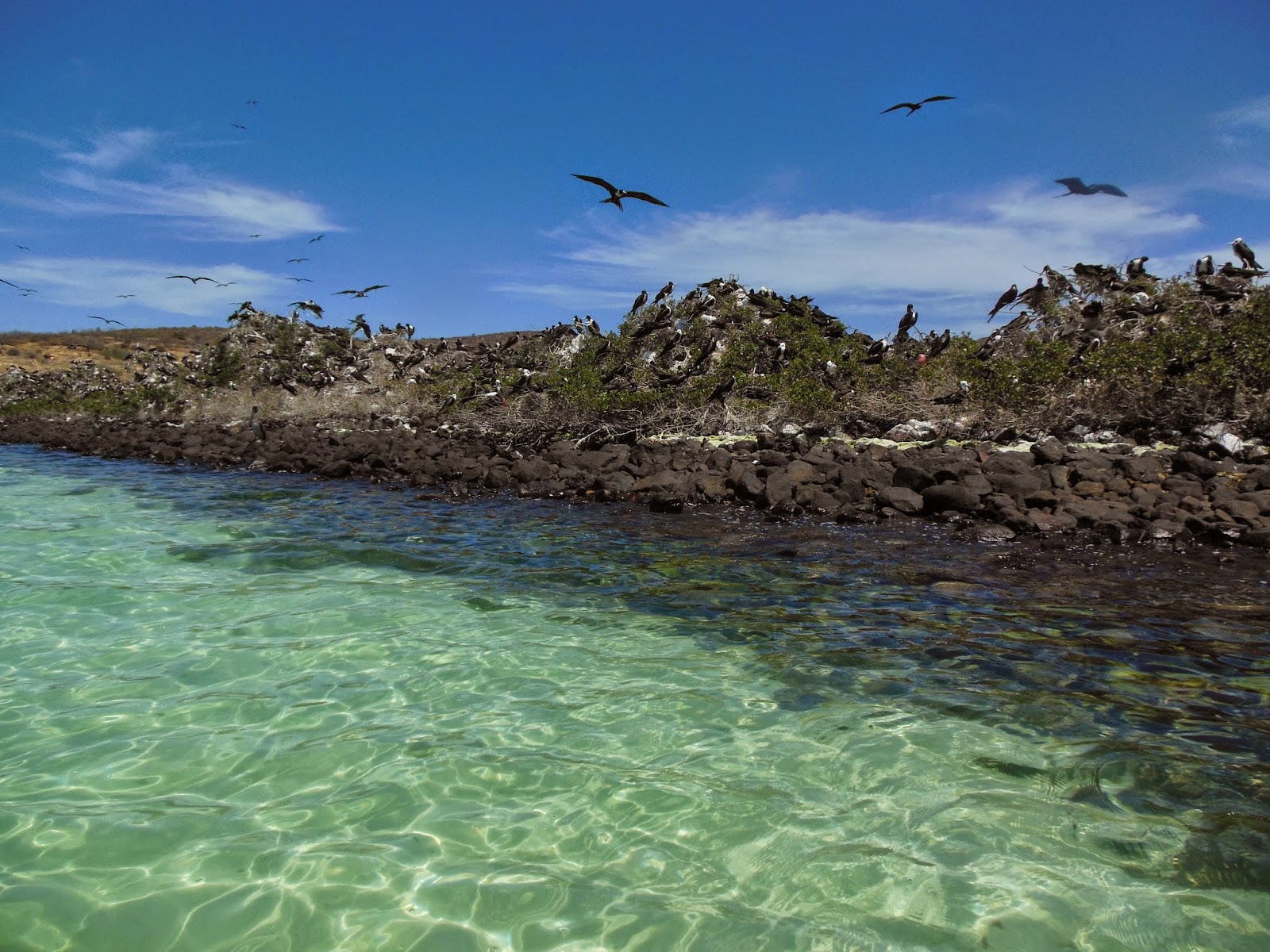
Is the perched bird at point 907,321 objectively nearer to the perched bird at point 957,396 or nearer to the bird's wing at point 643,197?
the perched bird at point 957,396

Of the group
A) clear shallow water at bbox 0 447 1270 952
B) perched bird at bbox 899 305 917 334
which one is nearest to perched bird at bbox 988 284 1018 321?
perched bird at bbox 899 305 917 334

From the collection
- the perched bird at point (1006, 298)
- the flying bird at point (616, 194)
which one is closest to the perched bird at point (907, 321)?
the perched bird at point (1006, 298)

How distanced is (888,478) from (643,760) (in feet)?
25.3

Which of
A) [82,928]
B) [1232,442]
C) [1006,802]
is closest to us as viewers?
[82,928]

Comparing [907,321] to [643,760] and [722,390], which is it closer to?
[722,390]

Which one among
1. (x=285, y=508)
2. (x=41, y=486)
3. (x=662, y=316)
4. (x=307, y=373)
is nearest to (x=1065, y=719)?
(x=285, y=508)

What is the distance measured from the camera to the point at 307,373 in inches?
1138

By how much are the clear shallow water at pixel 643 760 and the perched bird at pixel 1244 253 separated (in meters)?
10.7

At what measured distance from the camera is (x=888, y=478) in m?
10.6

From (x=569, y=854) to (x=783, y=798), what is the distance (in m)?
0.95

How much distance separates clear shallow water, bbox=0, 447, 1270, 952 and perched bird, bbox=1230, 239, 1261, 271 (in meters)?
10.7

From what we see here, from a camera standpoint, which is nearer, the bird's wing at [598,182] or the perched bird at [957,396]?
the bird's wing at [598,182]

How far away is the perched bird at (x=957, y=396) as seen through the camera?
14633 mm

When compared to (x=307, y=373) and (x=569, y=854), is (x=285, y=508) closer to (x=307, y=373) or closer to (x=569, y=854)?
(x=569, y=854)
